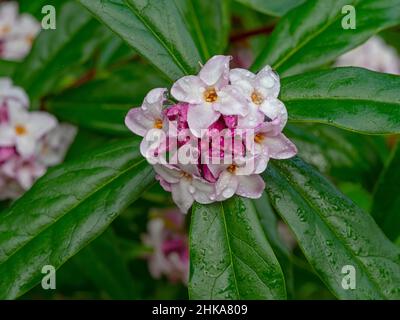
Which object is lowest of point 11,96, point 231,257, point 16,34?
point 231,257

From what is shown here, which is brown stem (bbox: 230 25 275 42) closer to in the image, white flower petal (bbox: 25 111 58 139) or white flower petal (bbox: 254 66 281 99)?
white flower petal (bbox: 25 111 58 139)

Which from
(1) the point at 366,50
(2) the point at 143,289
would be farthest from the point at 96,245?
(1) the point at 366,50

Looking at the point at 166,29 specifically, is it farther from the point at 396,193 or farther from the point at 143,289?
the point at 143,289

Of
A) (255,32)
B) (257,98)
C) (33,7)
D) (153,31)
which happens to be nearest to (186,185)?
(257,98)

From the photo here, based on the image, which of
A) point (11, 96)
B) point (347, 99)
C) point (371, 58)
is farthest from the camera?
point (371, 58)

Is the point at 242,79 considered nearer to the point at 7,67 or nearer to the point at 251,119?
the point at 251,119
